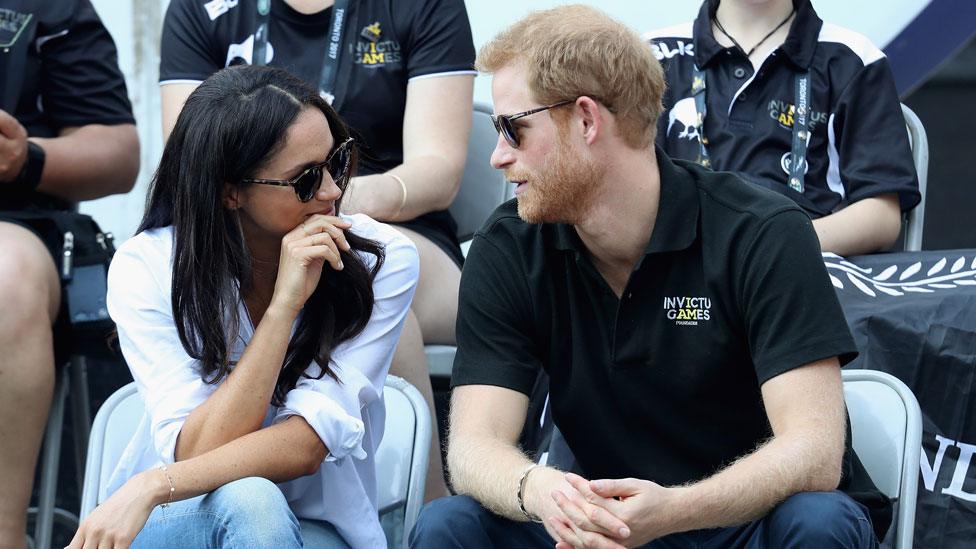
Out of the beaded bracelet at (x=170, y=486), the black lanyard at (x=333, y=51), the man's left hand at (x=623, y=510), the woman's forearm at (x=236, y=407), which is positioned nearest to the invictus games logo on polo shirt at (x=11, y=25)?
the black lanyard at (x=333, y=51)

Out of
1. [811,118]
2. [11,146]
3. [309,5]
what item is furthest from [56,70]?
[811,118]

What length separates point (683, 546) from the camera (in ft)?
7.79

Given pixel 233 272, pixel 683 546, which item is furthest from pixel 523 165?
pixel 683 546

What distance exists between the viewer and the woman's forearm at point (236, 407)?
2402 mm

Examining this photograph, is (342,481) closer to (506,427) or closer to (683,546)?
(506,427)

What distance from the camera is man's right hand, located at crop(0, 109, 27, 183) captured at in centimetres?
321

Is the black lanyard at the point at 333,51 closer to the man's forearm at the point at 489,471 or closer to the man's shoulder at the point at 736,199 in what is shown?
the man's shoulder at the point at 736,199

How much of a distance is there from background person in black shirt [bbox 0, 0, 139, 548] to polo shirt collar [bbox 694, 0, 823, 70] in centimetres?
155

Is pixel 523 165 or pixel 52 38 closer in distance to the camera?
pixel 523 165

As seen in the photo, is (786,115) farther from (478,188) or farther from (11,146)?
(11,146)

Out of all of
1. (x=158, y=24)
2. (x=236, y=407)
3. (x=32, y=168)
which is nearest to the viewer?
(x=236, y=407)

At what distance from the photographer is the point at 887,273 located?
10.2 ft

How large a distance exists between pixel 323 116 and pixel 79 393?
1377 mm

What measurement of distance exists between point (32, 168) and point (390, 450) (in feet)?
4.21
